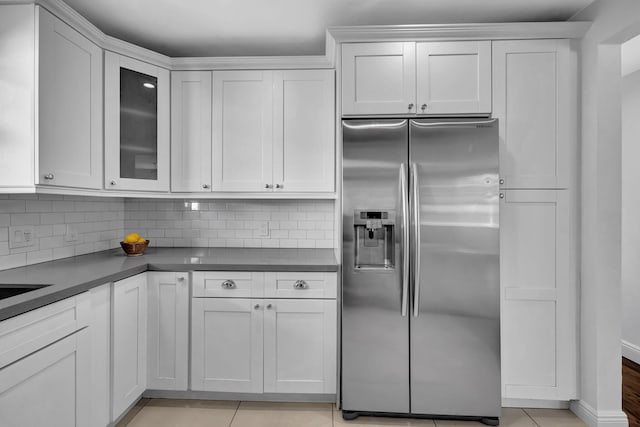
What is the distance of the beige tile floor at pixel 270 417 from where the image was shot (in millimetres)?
2225

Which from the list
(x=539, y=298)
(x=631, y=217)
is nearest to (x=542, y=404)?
(x=539, y=298)

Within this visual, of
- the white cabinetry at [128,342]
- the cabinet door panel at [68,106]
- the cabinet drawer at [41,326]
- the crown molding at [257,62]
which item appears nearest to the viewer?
the cabinet drawer at [41,326]

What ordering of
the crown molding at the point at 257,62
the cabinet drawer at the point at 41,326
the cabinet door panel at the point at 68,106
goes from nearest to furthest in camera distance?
A: the cabinet drawer at the point at 41,326, the cabinet door panel at the point at 68,106, the crown molding at the point at 257,62

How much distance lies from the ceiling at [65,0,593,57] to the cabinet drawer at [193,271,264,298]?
1619 millimetres

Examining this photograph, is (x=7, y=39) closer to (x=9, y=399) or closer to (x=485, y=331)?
(x=9, y=399)

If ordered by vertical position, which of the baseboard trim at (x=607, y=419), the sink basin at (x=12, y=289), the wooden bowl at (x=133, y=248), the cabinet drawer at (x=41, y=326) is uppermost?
the wooden bowl at (x=133, y=248)

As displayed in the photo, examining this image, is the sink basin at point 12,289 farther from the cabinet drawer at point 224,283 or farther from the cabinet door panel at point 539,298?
the cabinet door panel at point 539,298

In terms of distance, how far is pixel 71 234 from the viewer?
8.35ft

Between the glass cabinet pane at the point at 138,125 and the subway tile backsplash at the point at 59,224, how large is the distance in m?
0.49

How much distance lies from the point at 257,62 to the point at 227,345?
197 centimetres

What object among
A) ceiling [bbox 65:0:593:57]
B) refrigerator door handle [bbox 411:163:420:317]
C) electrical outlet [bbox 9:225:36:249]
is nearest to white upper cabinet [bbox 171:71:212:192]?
ceiling [bbox 65:0:593:57]

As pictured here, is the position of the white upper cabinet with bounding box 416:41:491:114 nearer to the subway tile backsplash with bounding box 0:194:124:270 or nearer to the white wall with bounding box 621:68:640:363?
the white wall with bounding box 621:68:640:363

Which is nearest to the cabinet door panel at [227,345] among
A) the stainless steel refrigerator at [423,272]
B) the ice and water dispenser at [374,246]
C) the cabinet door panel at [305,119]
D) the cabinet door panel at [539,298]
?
the stainless steel refrigerator at [423,272]

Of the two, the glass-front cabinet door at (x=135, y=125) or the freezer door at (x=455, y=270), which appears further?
the glass-front cabinet door at (x=135, y=125)
